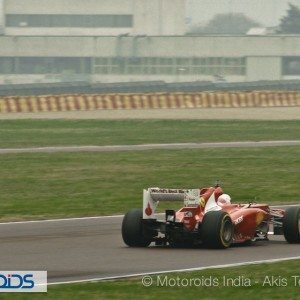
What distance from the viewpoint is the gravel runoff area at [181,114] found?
248 feet

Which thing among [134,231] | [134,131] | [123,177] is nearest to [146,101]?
[134,131]

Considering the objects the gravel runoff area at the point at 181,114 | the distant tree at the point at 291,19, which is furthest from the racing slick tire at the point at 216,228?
the distant tree at the point at 291,19

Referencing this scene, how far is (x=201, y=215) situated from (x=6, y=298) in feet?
18.7

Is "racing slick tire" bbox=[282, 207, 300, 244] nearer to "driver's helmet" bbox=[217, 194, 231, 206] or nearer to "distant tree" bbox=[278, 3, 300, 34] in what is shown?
"driver's helmet" bbox=[217, 194, 231, 206]

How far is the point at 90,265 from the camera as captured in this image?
15.9 m

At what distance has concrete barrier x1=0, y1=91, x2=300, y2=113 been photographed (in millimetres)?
80000

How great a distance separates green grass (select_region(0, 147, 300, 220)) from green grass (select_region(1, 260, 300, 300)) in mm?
9760

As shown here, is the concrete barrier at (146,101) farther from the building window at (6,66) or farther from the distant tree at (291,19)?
the distant tree at (291,19)

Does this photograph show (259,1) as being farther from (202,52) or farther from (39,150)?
(39,150)

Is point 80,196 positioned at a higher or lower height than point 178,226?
lower

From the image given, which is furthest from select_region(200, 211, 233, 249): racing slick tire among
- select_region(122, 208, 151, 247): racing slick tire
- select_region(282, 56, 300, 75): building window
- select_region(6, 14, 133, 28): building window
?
select_region(6, 14, 133, 28): building window

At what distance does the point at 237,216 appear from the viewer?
716 inches

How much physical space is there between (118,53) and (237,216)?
115 meters

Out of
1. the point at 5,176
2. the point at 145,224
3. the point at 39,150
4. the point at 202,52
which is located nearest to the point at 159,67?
the point at 202,52
